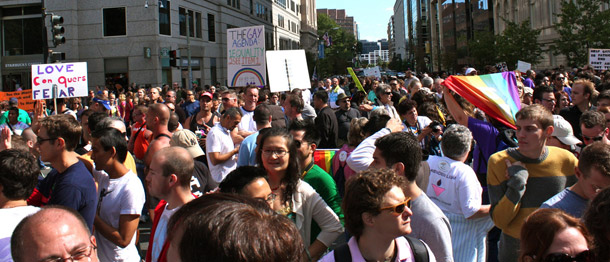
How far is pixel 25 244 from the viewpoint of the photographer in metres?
2.36

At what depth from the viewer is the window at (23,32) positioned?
33406 mm

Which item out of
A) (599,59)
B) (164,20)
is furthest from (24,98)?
(164,20)

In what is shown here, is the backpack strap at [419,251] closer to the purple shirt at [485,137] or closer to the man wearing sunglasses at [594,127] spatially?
the purple shirt at [485,137]

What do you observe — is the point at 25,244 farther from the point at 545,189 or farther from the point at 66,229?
the point at 545,189

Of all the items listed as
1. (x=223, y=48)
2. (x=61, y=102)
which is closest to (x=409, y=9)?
(x=223, y=48)

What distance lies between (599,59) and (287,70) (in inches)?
384

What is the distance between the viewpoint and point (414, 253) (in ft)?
10.1

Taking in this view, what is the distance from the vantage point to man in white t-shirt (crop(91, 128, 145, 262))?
4441 mm

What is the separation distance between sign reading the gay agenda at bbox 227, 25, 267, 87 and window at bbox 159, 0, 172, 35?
1941cm

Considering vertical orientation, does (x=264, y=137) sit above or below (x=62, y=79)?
below

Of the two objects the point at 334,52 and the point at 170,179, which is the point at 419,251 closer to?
the point at 170,179

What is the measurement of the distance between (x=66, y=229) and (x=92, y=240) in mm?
253

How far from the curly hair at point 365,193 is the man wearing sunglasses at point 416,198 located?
35 cm

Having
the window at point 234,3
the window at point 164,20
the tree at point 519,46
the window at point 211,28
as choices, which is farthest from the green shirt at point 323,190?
the window at point 234,3
